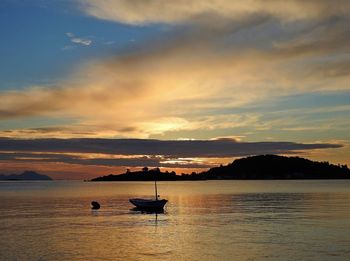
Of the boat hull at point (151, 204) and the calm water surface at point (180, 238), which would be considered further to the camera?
the boat hull at point (151, 204)

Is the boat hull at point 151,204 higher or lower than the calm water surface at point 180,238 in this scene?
higher

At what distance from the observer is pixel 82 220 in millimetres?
82188

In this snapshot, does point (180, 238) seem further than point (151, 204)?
No

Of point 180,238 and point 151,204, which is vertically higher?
point 151,204

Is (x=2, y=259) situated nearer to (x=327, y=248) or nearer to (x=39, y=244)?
(x=39, y=244)

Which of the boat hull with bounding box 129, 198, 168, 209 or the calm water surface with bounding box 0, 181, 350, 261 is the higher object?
the boat hull with bounding box 129, 198, 168, 209

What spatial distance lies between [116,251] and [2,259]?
36.4ft

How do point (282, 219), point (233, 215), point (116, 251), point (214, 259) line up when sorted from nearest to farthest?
point (214, 259), point (116, 251), point (282, 219), point (233, 215)

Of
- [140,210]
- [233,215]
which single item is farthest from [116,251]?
[140,210]

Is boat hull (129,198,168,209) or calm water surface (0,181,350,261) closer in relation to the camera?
calm water surface (0,181,350,261)

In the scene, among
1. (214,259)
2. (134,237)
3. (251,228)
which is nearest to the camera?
(214,259)

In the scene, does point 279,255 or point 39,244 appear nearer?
point 279,255

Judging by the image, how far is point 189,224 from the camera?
72.9m

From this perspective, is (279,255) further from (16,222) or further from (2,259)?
(16,222)
